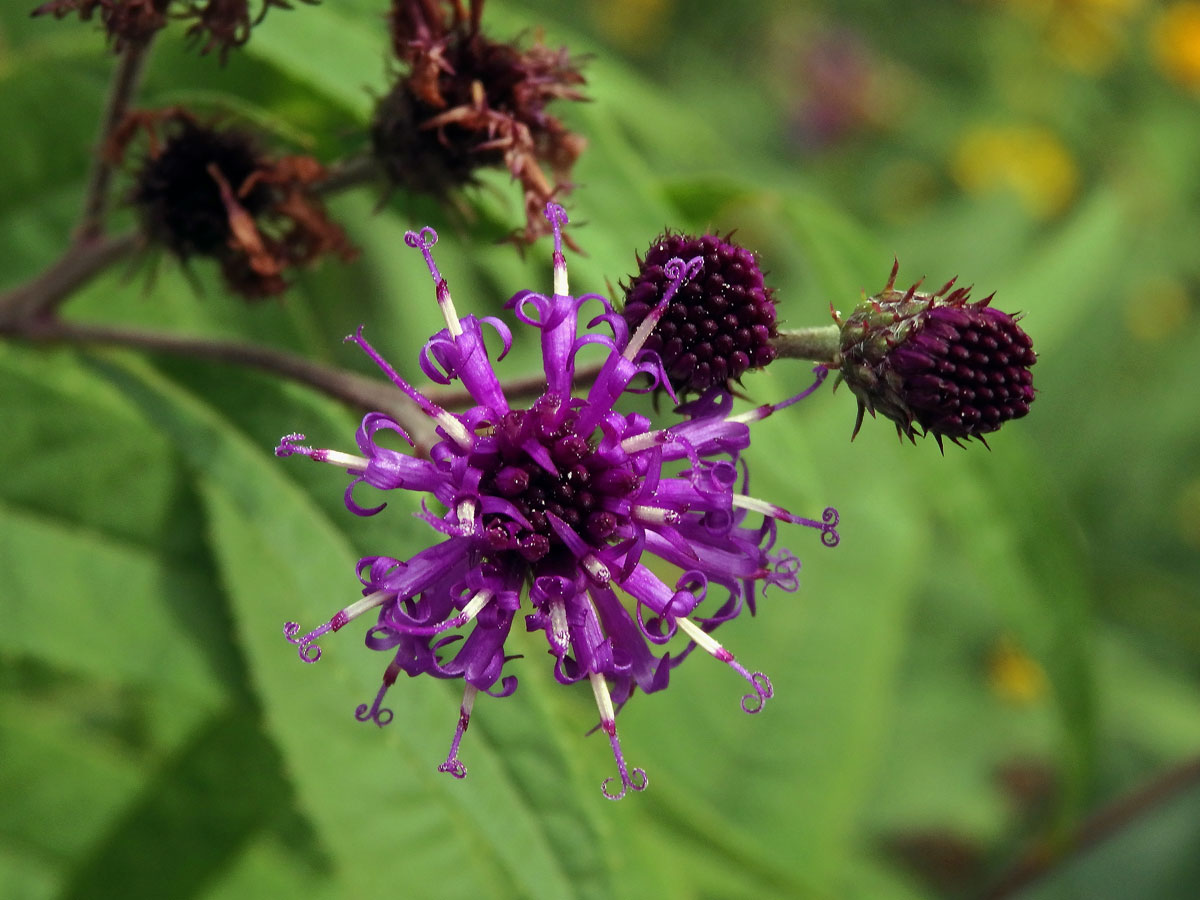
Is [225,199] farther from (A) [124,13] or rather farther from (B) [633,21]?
(B) [633,21]

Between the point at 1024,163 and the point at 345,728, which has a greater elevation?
the point at 1024,163

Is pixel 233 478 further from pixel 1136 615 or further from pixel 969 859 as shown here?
pixel 1136 615

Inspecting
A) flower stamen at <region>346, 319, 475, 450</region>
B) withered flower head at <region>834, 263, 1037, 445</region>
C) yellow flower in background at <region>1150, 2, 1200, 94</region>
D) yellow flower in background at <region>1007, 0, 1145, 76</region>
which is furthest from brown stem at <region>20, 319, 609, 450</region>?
yellow flower in background at <region>1150, 2, 1200, 94</region>

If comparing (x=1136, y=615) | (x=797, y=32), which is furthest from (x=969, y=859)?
(x=797, y=32)

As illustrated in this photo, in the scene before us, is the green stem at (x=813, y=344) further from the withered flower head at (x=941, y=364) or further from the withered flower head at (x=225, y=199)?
the withered flower head at (x=225, y=199)

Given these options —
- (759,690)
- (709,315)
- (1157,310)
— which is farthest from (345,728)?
(1157,310)

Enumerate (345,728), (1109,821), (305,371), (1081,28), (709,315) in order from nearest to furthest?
(709,315)
(305,371)
(345,728)
(1109,821)
(1081,28)
